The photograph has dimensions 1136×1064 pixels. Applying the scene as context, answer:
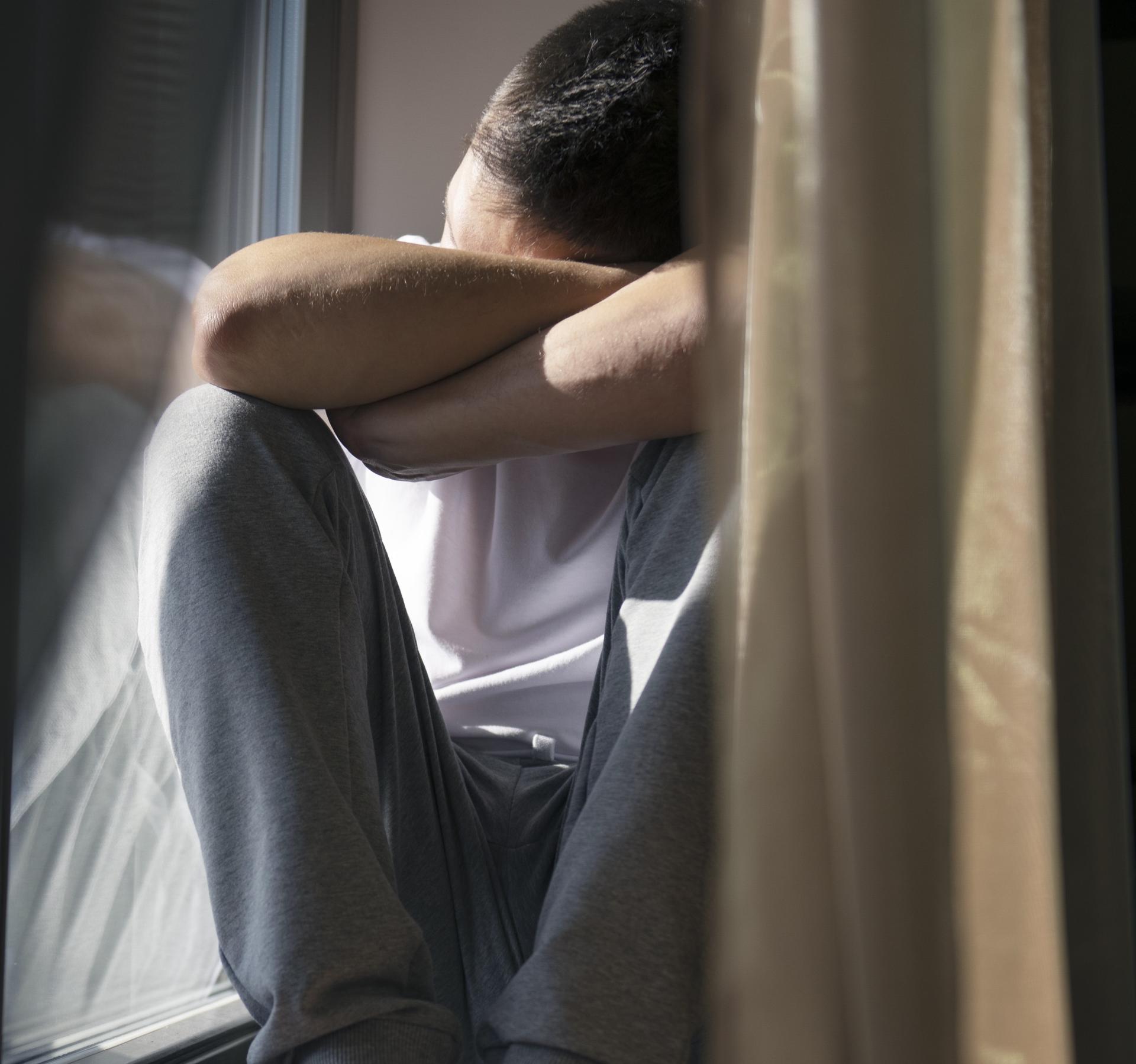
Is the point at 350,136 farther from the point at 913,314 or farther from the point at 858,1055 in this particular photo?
the point at 858,1055

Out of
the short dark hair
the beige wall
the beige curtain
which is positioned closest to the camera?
the beige curtain

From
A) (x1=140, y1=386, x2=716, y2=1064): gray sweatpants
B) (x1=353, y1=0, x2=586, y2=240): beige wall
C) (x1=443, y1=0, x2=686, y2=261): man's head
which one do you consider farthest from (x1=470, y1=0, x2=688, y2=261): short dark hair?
(x1=353, y1=0, x2=586, y2=240): beige wall

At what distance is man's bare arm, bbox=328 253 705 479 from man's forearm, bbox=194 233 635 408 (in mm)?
27

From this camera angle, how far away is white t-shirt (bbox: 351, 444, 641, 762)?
92 centimetres

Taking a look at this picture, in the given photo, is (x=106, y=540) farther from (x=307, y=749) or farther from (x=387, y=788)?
(x=387, y=788)

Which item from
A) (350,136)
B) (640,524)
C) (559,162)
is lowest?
(640,524)

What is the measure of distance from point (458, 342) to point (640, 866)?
43 cm

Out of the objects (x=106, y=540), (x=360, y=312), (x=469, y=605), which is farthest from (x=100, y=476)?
(x=469, y=605)

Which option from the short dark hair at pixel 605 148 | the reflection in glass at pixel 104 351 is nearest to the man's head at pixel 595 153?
the short dark hair at pixel 605 148

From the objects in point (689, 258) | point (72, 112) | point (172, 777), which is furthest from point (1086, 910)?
point (172, 777)

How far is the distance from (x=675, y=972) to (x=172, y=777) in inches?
28.1

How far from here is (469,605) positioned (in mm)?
974

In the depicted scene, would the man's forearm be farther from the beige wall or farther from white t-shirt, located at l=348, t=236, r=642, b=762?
the beige wall

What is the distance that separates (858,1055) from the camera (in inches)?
17.8
